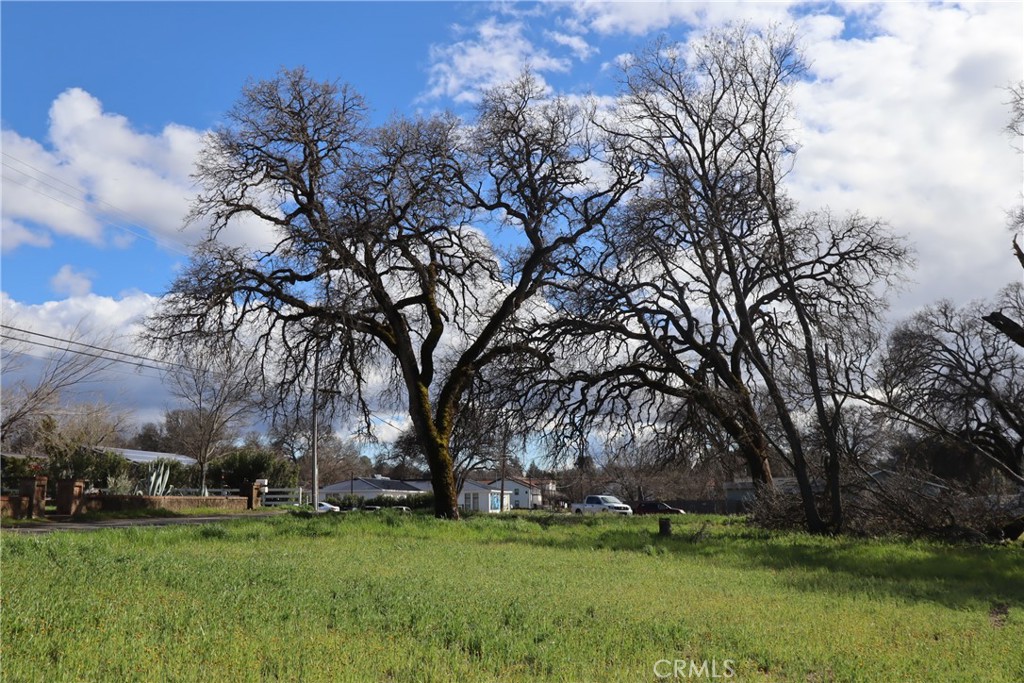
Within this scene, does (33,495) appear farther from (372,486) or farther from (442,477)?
(372,486)

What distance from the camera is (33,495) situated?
94.3 feet

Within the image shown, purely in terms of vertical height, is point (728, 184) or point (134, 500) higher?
point (728, 184)

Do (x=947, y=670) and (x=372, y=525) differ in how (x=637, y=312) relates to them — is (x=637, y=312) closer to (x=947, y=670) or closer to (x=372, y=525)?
(x=372, y=525)

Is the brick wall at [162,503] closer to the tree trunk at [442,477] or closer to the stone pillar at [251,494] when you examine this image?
the stone pillar at [251,494]

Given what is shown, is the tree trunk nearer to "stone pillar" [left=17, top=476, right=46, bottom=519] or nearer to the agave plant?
"stone pillar" [left=17, top=476, right=46, bottom=519]

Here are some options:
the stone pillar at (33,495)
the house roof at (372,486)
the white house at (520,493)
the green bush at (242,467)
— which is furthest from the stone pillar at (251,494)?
the white house at (520,493)

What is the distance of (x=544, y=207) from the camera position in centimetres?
2452

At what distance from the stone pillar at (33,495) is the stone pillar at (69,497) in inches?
48.0

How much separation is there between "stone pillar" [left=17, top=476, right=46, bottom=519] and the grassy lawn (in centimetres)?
1723

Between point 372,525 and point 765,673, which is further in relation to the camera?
point 372,525

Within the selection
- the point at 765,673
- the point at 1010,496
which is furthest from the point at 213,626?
the point at 1010,496

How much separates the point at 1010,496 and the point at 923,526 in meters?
2.18

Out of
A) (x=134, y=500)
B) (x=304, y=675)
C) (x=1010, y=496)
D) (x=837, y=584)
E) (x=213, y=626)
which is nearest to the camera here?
(x=304, y=675)

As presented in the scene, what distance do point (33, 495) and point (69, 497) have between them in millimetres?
2156
